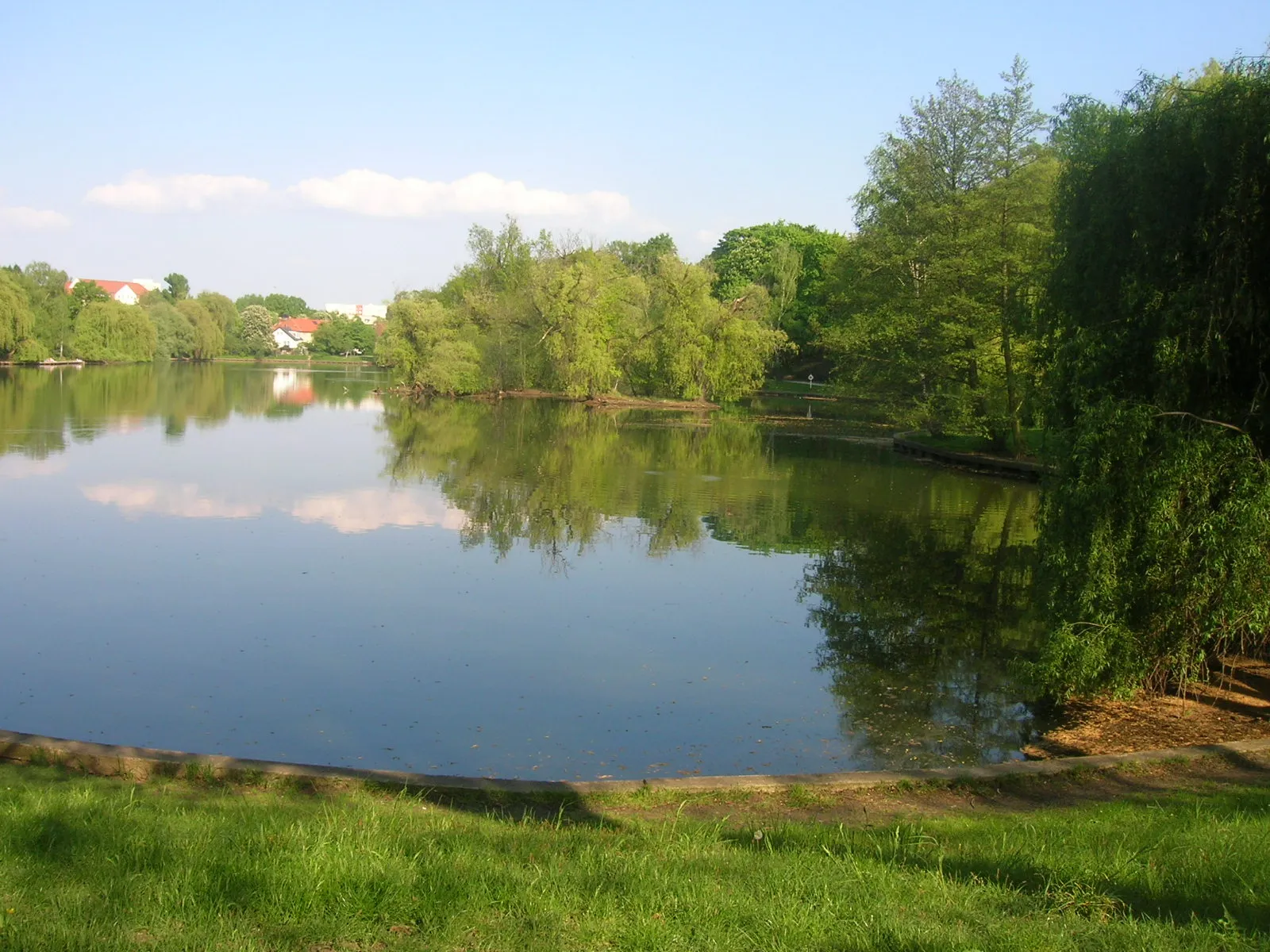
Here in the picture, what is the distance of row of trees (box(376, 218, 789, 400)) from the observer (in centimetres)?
6644

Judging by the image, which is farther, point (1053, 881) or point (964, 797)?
point (964, 797)

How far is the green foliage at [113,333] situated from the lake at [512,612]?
71.8m

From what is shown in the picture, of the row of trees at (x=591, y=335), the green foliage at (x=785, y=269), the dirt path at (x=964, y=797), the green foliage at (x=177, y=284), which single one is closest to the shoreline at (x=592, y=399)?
the row of trees at (x=591, y=335)

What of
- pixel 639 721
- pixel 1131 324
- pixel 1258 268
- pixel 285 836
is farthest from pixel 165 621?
pixel 1258 268

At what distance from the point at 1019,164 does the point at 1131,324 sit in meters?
29.7

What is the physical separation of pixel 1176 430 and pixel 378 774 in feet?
26.8

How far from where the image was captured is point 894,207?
131 feet

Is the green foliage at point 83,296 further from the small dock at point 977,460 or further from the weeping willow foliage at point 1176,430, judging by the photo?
the weeping willow foliage at point 1176,430

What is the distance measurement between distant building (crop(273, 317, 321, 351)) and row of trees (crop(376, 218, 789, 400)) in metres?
93.2

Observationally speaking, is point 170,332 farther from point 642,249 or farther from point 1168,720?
point 1168,720

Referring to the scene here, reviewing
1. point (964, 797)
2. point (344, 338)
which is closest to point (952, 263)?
point (964, 797)

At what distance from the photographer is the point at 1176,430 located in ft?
34.7

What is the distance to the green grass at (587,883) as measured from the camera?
14.0 ft

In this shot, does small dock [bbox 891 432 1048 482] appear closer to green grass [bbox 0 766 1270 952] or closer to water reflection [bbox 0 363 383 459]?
green grass [bbox 0 766 1270 952]
